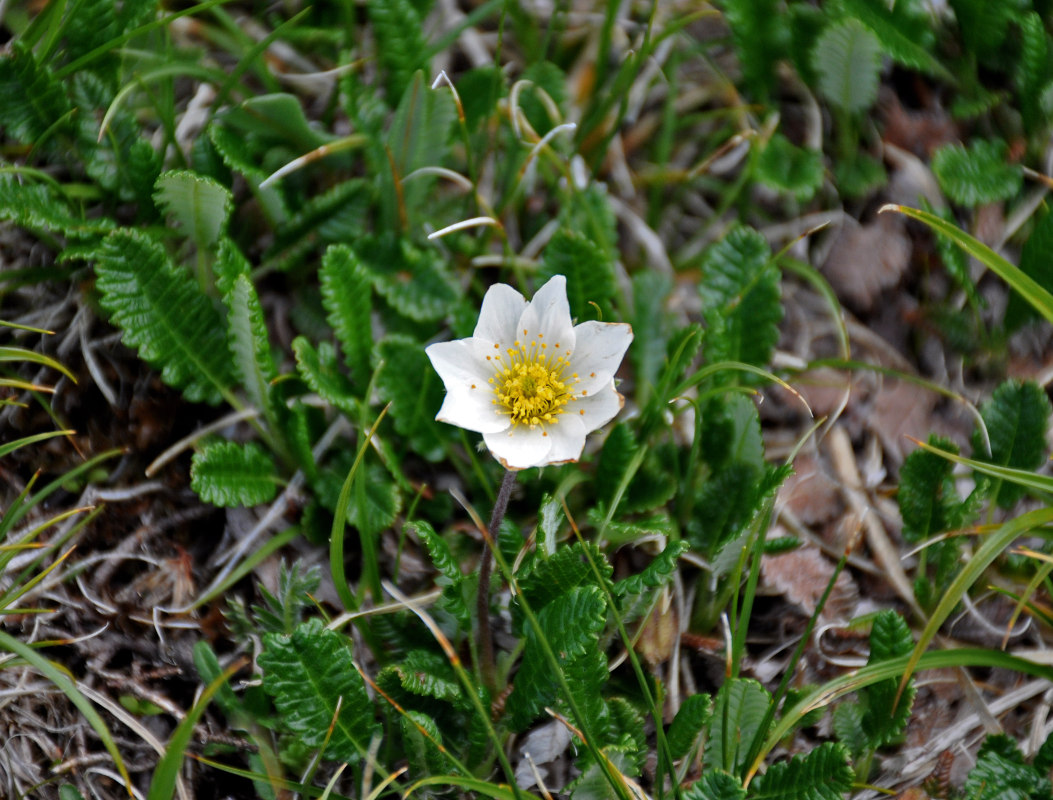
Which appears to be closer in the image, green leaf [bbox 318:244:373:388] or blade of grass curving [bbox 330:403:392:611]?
blade of grass curving [bbox 330:403:392:611]

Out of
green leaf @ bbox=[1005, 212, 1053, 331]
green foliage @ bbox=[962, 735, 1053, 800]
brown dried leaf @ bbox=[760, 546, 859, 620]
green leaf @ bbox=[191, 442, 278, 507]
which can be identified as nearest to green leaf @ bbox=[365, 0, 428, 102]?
green leaf @ bbox=[191, 442, 278, 507]

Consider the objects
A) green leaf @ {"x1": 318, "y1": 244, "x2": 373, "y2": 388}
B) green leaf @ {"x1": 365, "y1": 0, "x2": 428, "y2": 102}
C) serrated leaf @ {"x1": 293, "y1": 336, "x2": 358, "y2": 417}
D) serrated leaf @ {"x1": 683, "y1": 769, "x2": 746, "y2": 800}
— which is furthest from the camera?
green leaf @ {"x1": 365, "y1": 0, "x2": 428, "y2": 102}

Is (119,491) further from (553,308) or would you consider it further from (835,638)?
(835,638)

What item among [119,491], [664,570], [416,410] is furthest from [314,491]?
[664,570]

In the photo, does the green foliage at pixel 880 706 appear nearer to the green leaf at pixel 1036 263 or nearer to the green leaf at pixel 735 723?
the green leaf at pixel 735 723

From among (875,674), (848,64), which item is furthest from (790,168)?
(875,674)

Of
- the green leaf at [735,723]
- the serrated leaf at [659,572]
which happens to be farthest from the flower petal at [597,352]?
the green leaf at [735,723]

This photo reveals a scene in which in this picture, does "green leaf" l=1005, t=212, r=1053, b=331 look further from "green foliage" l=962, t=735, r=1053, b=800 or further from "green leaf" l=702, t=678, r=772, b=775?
"green leaf" l=702, t=678, r=772, b=775

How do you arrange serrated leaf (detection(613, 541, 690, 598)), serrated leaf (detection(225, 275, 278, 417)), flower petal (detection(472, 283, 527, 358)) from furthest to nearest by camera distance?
serrated leaf (detection(225, 275, 278, 417)), flower petal (detection(472, 283, 527, 358)), serrated leaf (detection(613, 541, 690, 598))

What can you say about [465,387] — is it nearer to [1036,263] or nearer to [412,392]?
[412,392]

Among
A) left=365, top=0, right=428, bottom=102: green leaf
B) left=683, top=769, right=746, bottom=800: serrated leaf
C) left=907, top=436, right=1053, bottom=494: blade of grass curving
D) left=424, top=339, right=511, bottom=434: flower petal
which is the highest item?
left=365, top=0, right=428, bottom=102: green leaf
